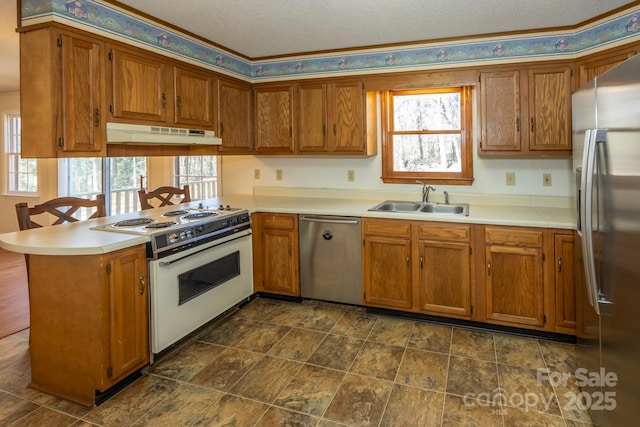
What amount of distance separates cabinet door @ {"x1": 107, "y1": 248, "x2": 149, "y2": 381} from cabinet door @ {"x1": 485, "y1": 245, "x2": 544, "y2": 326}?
7.76 feet

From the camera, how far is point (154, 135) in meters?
2.86

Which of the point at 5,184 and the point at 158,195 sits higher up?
the point at 5,184

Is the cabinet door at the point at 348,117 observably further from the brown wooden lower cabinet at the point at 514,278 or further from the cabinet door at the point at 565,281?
the cabinet door at the point at 565,281

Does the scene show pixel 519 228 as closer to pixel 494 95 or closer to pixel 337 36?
pixel 494 95

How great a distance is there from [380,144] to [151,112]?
2.05 meters

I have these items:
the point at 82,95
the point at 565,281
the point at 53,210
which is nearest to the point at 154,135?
the point at 82,95

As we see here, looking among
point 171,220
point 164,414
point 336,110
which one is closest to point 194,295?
point 171,220

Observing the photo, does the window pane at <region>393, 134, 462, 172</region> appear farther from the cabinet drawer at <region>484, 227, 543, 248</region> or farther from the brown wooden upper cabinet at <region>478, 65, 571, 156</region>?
the cabinet drawer at <region>484, 227, 543, 248</region>

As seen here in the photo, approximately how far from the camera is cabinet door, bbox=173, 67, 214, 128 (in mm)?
3195

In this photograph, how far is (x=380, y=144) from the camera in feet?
12.7

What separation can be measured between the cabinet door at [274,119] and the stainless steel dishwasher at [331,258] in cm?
91

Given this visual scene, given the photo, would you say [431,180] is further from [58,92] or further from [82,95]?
[58,92]

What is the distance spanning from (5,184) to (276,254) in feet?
17.2

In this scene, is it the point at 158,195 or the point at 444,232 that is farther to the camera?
the point at 158,195
